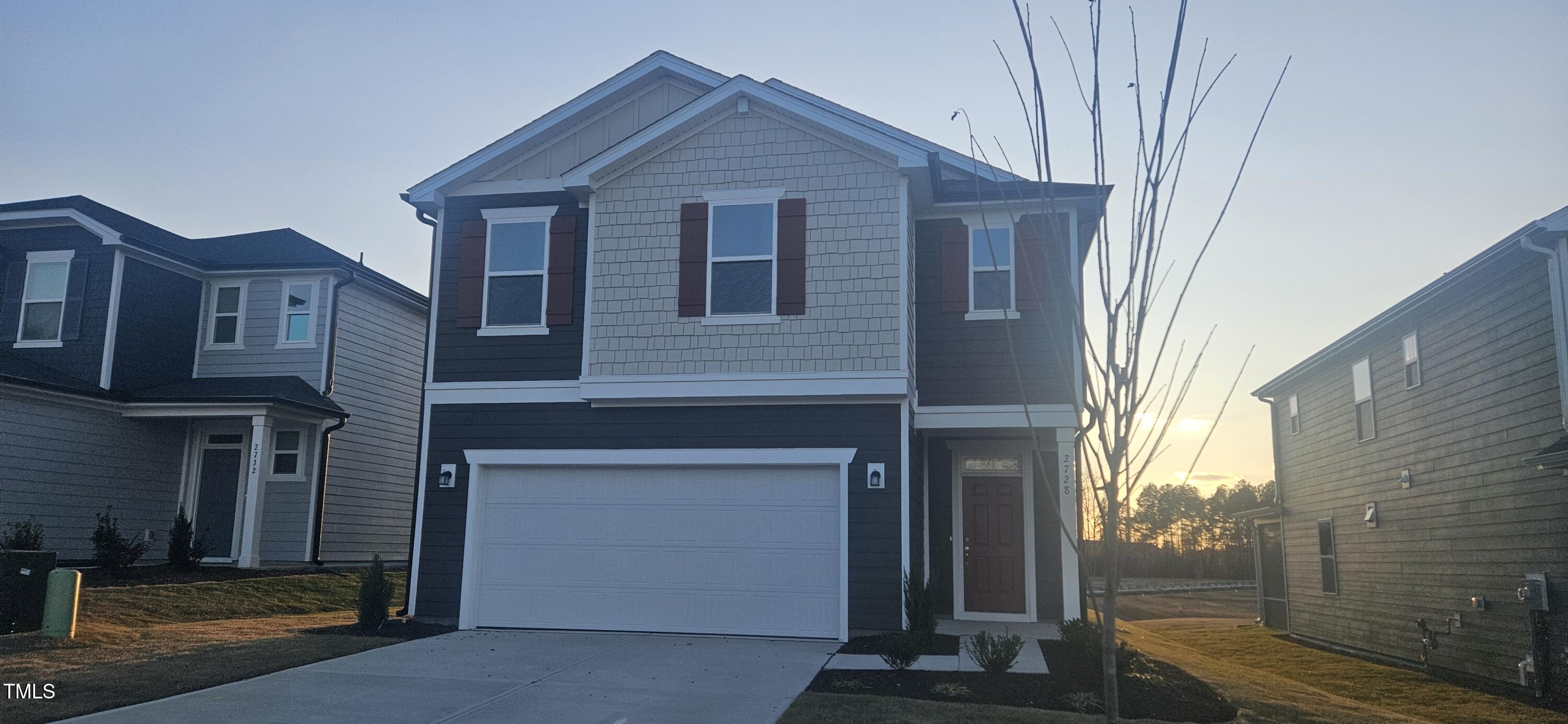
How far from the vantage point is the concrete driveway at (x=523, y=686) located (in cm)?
743

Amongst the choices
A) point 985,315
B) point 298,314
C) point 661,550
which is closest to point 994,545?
point 985,315

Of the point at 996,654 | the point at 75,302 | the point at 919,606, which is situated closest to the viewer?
the point at 996,654

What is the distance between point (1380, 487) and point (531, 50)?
13.7 metres

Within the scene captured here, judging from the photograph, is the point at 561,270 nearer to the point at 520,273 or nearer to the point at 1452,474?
the point at 520,273

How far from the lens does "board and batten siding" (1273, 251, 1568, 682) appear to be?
38.0ft

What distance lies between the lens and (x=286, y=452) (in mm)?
18812

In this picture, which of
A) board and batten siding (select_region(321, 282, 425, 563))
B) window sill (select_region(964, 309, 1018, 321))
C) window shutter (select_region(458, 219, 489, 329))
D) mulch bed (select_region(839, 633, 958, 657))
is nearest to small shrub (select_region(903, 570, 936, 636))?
mulch bed (select_region(839, 633, 958, 657))

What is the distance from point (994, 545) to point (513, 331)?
22.2 feet

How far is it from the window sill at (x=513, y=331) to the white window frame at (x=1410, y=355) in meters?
11.8

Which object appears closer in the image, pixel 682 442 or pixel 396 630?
pixel 396 630

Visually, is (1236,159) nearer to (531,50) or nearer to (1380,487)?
(531,50)

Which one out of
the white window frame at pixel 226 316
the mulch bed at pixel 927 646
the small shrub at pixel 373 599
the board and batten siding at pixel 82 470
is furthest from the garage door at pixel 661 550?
the white window frame at pixel 226 316

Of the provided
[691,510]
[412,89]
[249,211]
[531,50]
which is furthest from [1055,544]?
[249,211]

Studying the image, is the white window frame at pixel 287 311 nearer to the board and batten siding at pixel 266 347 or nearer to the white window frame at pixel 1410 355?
the board and batten siding at pixel 266 347
